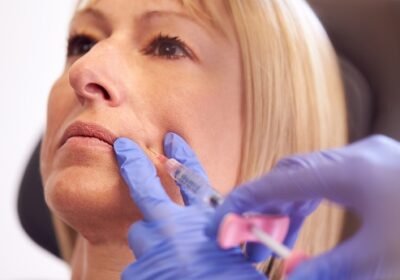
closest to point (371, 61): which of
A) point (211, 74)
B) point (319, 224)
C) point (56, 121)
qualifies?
point (319, 224)

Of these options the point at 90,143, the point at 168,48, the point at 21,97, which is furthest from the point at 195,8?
the point at 21,97

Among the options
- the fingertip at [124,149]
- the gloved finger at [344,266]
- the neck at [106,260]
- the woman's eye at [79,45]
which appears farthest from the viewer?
the woman's eye at [79,45]

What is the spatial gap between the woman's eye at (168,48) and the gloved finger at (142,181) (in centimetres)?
19

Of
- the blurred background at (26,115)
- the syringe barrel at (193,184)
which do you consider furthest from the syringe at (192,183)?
the blurred background at (26,115)

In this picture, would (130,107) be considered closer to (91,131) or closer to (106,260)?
(91,131)

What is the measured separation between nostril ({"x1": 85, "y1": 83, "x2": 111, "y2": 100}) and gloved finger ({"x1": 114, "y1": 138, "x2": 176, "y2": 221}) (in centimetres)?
8

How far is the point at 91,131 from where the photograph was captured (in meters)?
0.88

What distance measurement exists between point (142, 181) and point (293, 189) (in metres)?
0.26

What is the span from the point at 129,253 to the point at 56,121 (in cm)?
27

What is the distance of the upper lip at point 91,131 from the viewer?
2.85ft

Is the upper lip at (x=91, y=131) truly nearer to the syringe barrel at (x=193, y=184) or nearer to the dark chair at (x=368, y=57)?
the syringe barrel at (x=193, y=184)

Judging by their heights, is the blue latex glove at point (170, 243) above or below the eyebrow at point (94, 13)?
below

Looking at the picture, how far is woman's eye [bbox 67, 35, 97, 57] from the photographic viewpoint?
1094 millimetres

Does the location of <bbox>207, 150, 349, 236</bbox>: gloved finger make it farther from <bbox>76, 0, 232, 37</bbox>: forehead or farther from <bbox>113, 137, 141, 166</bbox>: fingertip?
<bbox>76, 0, 232, 37</bbox>: forehead
